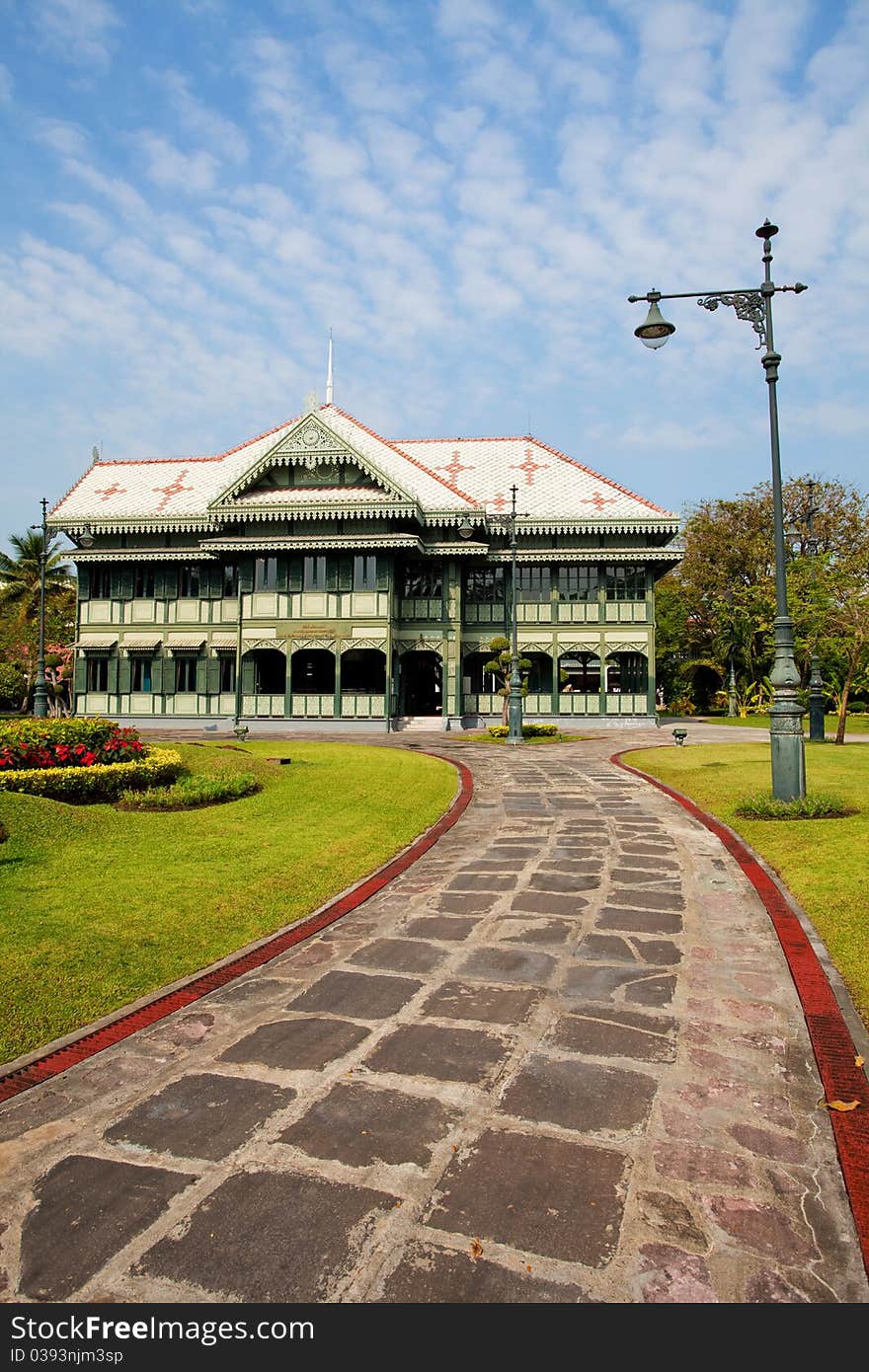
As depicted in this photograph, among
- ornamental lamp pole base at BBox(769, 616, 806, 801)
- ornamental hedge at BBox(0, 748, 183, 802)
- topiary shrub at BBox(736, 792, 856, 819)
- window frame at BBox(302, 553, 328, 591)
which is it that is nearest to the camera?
topiary shrub at BBox(736, 792, 856, 819)

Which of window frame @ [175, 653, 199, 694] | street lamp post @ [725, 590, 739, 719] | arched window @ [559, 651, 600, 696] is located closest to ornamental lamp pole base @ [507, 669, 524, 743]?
arched window @ [559, 651, 600, 696]

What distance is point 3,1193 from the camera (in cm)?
328

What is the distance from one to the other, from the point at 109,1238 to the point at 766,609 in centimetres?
4762

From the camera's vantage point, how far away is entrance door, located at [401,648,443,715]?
35.5 m

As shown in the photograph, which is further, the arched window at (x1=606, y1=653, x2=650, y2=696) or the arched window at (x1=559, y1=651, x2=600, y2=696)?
the arched window at (x1=559, y1=651, x2=600, y2=696)

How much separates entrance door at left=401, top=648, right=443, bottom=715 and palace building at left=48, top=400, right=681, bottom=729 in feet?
0.32

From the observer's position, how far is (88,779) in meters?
11.5

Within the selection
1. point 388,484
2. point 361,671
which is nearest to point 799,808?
point 388,484

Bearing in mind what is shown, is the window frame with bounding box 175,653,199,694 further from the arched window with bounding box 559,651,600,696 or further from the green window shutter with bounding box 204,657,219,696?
the arched window with bounding box 559,651,600,696

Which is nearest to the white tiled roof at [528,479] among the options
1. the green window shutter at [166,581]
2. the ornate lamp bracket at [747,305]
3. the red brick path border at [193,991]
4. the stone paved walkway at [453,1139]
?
the green window shutter at [166,581]

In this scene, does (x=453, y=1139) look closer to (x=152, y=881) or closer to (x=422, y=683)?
(x=152, y=881)

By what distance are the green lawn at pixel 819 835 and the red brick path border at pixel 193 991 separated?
428 cm
